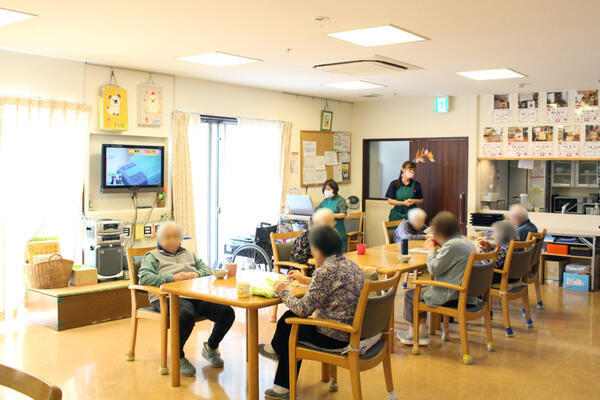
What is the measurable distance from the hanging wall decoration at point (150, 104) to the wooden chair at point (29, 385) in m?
5.22

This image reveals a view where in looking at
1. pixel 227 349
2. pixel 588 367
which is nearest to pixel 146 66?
pixel 227 349

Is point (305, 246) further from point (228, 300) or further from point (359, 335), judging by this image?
point (359, 335)

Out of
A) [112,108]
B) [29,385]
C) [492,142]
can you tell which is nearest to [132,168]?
[112,108]

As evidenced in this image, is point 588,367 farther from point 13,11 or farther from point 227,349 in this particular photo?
point 13,11

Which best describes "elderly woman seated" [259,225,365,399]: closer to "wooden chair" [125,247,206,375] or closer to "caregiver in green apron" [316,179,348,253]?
"wooden chair" [125,247,206,375]

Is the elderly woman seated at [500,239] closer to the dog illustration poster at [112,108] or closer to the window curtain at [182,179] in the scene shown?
the window curtain at [182,179]

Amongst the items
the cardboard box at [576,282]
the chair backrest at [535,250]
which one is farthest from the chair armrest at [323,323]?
the cardboard box at [576,282]

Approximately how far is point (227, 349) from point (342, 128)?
19.6ft

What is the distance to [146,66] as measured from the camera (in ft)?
21.9

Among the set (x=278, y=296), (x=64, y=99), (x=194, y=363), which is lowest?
(x=194, y=363)

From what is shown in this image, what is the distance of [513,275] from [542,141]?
3797 mm

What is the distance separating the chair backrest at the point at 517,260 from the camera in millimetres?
5316

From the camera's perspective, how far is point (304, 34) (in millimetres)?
5004

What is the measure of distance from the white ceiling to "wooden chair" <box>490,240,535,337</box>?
1.88 m
